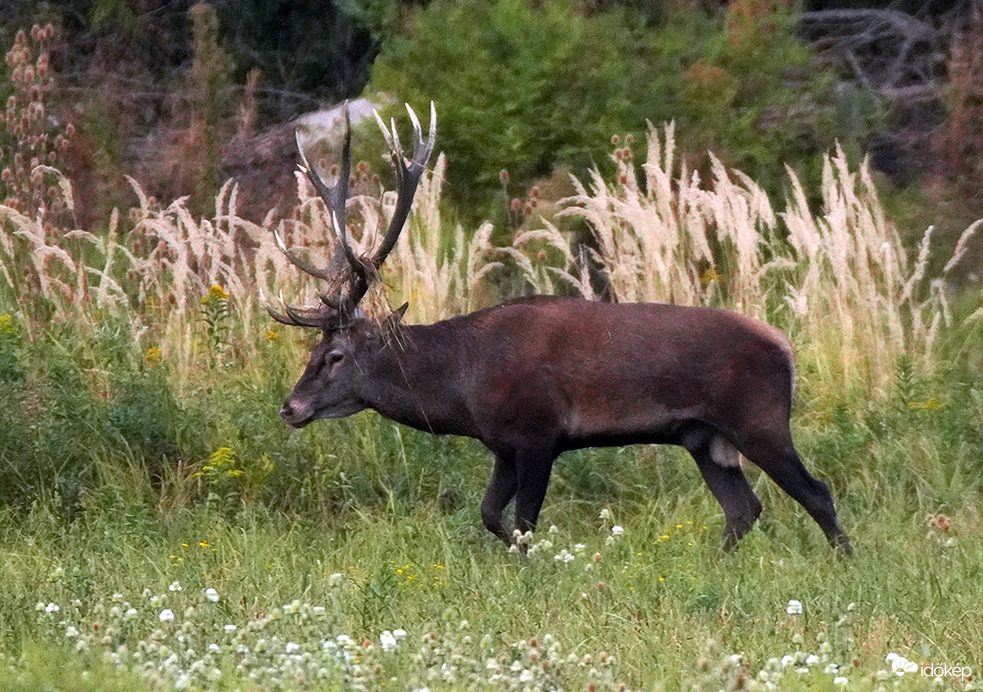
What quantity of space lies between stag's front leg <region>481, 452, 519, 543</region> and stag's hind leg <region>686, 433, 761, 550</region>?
2.81 feet

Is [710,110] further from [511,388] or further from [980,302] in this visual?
[511,388]

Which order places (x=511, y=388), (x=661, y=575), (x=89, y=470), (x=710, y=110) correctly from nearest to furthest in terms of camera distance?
(x=661, y=575) → (x=511, y=388) → (x=89, y=470) → (x=710, y=110)

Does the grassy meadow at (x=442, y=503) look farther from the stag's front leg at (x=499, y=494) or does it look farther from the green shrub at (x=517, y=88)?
the green shrub at (x=517, y=88)

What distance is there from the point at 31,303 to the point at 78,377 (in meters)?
1.03

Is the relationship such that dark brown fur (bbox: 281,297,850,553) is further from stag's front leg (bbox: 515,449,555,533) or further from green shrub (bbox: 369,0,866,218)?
green shrub (bbox: 369,0,866,218)

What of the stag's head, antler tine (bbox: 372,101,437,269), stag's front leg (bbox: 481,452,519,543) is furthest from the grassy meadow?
antler tine (bbox: 372,101,437,269)

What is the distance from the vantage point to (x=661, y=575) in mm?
8117

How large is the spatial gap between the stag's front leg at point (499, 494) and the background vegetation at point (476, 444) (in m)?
0.16

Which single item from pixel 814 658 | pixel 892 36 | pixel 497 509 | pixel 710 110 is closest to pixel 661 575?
pixel 497 509

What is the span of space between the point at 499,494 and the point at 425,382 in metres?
0.65

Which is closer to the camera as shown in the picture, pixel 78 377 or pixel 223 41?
pixel 78 377

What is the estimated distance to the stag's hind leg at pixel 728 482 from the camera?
9.17 metres

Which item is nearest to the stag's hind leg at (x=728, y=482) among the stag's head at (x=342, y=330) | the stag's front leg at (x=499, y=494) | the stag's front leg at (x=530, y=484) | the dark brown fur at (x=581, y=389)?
A: the dark brown fur at (x=581, y=389)

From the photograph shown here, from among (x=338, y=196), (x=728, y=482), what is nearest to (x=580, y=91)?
(x=338, y=196)
